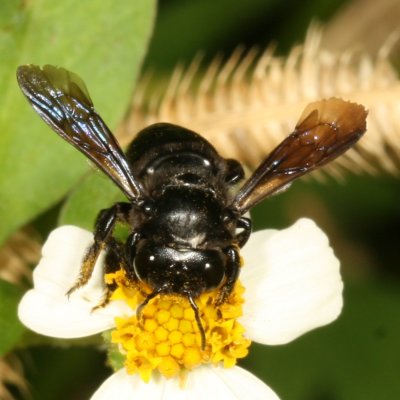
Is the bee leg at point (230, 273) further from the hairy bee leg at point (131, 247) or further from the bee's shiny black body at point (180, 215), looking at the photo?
the hairy bee leg at point (131, 247)

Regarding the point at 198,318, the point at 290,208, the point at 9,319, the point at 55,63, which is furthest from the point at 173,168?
the point at 290,208

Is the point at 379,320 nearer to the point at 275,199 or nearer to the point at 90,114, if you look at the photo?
the point at 275,199

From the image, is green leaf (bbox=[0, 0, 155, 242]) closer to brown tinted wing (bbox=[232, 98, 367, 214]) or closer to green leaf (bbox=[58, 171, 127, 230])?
green leaf (bbox=[58, 171, 127, 230])

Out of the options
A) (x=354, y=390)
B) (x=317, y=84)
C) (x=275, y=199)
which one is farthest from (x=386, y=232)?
(x=317, y=84)

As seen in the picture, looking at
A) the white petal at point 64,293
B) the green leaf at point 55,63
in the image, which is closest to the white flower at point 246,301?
the white petal at point 64,293

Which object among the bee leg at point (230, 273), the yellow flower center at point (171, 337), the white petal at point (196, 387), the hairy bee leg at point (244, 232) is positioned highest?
the hairy bee leg at point (244, 232)

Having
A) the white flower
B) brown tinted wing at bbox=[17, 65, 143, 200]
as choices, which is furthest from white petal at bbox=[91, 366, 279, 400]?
brown tinted wing at bbox=[17, 65, 143, 200]
